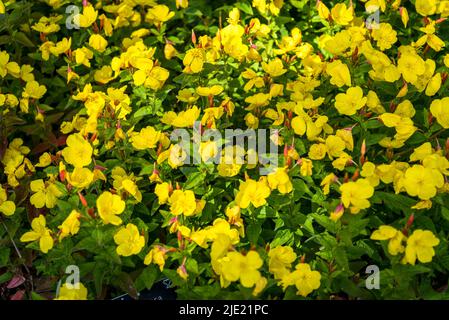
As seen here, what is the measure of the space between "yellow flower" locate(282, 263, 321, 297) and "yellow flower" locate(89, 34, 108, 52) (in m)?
1.41

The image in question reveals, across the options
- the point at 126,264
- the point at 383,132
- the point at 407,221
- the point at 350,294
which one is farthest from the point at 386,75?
the point at 126,264

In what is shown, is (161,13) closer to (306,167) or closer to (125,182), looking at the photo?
(125,182)

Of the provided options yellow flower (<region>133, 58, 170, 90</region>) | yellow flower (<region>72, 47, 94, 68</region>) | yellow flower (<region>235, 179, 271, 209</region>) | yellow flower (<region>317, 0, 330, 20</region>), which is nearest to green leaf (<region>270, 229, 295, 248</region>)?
yellow flower (<region>235, 179, 271, 209</region>)

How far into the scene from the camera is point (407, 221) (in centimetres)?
217

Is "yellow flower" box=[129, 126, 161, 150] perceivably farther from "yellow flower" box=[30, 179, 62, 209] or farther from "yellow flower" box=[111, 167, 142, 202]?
"yellow flower" box=[30, 179, 62, 209]

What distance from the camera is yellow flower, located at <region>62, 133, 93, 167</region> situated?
236 cm

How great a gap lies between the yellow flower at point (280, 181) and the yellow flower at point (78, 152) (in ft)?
2.20

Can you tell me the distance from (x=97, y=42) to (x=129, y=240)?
3.49ft

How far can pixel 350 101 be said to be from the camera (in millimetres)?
2457

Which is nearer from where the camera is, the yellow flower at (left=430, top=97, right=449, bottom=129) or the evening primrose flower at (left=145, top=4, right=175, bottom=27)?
the yellow flower at (left=430, top=97, right=449, bottom=129)

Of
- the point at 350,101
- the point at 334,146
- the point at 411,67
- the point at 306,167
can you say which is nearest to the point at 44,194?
the point at 306,167

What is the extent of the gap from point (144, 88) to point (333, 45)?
2.64ft
